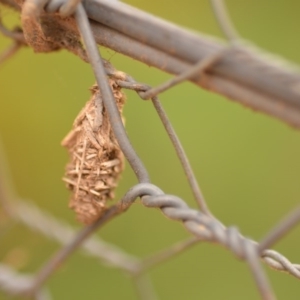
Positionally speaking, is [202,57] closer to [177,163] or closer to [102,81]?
[102,81]

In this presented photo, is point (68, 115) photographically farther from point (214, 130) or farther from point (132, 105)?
point (214, 130)

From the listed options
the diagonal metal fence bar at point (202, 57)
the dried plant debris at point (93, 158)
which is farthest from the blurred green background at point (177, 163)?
the diagonal metal fence bar at point (202, 57)

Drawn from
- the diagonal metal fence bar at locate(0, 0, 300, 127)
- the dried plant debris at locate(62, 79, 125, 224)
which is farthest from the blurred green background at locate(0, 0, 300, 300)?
the diagonal metal fence bar at locate(0, 0, 300, 127)

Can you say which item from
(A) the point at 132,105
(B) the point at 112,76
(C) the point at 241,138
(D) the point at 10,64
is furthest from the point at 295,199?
(B) the point at 112,76

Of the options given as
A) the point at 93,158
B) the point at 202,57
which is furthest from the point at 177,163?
the point at 202,57

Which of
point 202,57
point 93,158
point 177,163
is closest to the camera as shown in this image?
point 202,57

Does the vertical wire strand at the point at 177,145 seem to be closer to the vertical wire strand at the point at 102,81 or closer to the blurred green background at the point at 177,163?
the vertical wire strand at the point at 102,81
